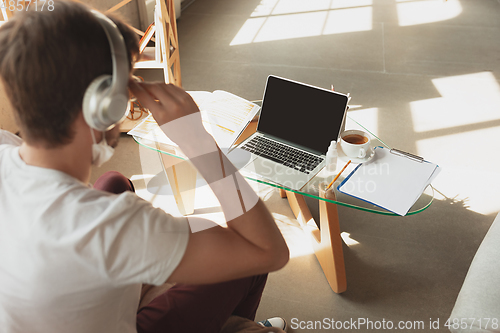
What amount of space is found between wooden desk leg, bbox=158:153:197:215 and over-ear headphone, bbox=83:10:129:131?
1.12 m

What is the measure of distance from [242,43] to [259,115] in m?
2.43

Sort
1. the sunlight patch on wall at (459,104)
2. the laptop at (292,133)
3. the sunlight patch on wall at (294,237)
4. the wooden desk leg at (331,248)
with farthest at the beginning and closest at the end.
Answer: the sunlight patch on wall at (459,104) → the sunlight patch on wall at (294,237) → the wooden desk leg at (331,248) → the laptop at (292,133)

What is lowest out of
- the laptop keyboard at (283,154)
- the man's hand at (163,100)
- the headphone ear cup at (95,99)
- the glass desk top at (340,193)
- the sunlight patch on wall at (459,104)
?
the sunlight patch on wall at (459,104)

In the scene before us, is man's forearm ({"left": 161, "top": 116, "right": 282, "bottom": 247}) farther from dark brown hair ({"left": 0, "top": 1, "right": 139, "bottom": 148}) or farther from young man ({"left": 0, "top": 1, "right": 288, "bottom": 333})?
dark brown hair ({"left": 0, "top": 1, "right": 139, "bottom": 148})

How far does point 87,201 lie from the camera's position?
752 millimetres

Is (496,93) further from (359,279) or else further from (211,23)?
(211,23)

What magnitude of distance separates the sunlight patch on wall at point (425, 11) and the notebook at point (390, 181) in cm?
327

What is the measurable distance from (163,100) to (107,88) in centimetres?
15

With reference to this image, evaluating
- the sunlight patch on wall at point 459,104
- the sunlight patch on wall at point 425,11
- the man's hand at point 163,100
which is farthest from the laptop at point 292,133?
the sunlight patch on wall at point 425,11

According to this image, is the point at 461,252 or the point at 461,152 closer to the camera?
the point at 461,252

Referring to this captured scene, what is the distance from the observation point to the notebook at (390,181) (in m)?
1.38

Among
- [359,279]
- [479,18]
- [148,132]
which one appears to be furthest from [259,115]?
[479,18]

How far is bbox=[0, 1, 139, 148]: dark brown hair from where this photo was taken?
0.67 metres

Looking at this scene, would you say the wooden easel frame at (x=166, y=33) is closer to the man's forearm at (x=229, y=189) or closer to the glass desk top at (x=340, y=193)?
the glass desk top at (x=340, y=193)
